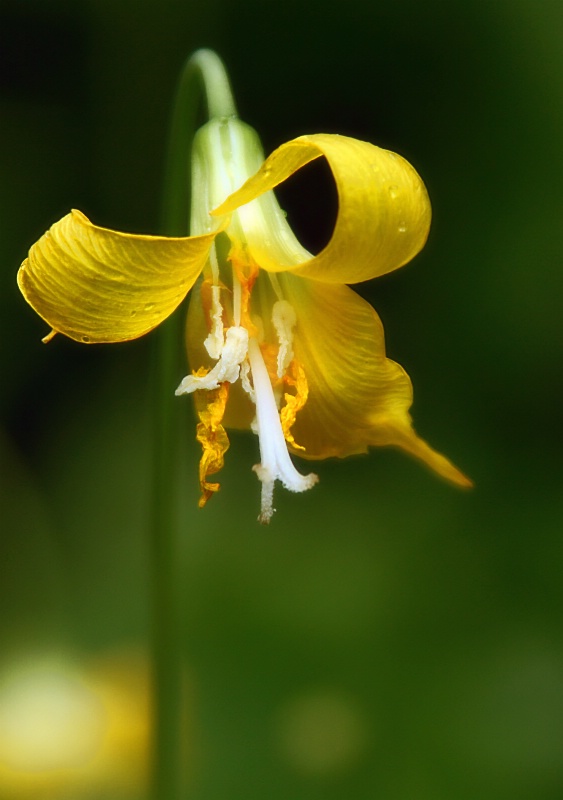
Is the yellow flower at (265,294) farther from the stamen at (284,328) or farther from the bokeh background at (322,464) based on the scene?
the bokeh background at (322,464)

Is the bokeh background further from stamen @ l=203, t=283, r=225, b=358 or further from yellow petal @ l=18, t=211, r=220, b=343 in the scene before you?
yellow petal @ l=18, t=211, r=220, b=343

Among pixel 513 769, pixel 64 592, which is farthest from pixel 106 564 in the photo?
pixel 513 769

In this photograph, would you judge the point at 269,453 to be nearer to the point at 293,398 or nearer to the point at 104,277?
the point at 293,398

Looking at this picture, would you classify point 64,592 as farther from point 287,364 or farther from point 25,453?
point 287,364

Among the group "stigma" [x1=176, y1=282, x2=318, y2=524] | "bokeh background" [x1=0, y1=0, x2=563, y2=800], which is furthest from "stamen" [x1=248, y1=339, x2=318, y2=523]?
"bokeh background" [x1=0, y1=0, x2=563, y2=800]

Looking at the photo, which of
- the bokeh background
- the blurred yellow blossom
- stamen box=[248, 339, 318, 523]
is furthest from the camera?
the bokeh background
